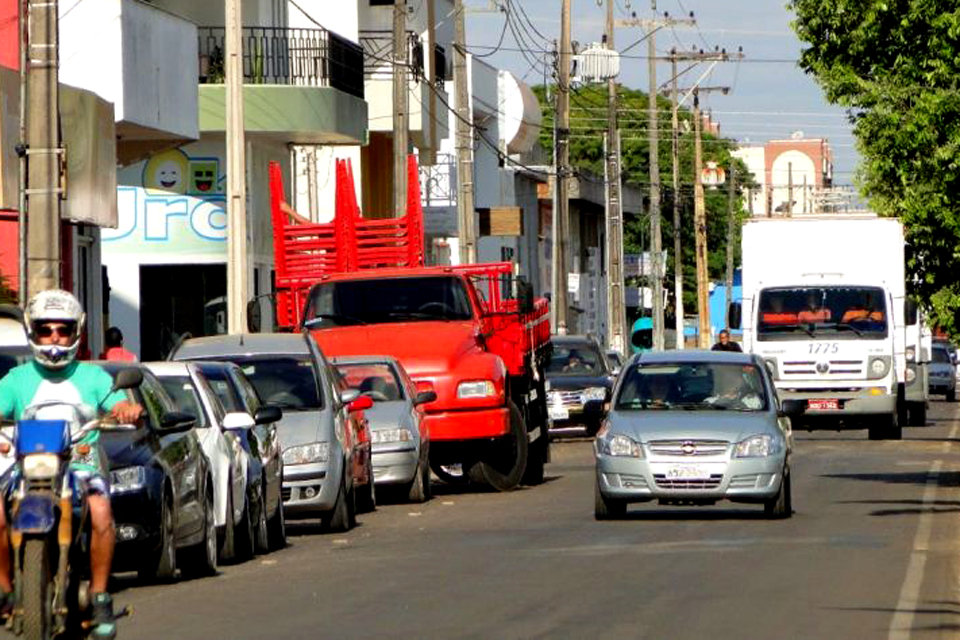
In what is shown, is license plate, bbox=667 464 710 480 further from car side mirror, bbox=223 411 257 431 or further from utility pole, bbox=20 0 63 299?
utility pole, bbox=20 0 63 299

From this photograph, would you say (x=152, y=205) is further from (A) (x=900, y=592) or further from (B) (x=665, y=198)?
(B) (x=665, y=198)

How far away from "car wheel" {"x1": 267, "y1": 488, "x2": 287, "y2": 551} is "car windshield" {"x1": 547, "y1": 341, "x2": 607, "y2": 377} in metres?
22.0

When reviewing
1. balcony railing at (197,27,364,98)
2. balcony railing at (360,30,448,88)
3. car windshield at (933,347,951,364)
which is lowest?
car windshield at (933,347,951,364)

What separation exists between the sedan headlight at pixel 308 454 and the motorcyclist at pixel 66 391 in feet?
32.1

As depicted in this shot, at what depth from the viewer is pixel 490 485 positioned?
2908 cm

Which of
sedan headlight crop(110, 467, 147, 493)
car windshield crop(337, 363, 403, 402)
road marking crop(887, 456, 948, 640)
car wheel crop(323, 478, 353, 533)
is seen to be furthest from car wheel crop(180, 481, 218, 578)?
car windshield crop(337, 363, 403, 402)

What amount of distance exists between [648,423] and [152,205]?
20.9 m

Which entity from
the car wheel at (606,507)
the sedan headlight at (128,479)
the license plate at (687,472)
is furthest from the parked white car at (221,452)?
the license plate at (687,472)

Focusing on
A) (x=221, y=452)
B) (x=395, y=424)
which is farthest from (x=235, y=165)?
(x=221, y=452)

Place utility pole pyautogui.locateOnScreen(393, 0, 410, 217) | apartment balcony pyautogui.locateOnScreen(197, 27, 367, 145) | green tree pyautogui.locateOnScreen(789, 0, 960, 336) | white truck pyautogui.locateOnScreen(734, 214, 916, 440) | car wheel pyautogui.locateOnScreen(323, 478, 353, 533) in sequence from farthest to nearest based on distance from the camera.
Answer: utility pole pyautogui.locateOnScreen(393, 0, 410, 217), apartment balcony pyautogui.locateOnScreen(197, 27, 367, 145), white truck pyautogui.locateOnScreen(734, 214, 916, 440), green tree pyautogui.locateOnScreen(789, 0, 960, 336), car wheel pyautogui.locateOnScreen(323, 478, 353, 533)

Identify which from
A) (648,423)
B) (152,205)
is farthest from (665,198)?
(648,423)

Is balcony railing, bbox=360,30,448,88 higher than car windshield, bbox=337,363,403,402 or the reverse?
higher

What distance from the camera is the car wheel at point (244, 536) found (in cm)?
1919

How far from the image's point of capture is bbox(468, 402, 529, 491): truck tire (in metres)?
28.8
